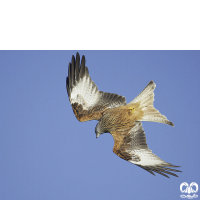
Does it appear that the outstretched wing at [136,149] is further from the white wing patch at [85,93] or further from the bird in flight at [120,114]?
the white wing patch at [85,93]

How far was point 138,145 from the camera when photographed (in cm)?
536

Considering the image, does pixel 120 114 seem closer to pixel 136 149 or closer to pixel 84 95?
pixel 136 149

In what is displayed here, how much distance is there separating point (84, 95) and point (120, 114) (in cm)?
118

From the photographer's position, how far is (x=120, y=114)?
548 cm

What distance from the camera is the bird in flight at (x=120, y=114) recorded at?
17.0 feet

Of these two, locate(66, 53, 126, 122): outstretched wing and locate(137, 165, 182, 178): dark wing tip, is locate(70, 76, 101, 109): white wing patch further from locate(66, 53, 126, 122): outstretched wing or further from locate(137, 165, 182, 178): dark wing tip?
locate(137, 165, 182, 178): dark wing tip

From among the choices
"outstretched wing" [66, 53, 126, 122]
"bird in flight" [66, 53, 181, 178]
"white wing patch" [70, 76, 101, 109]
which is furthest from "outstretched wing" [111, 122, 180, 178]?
"white wing patch" [70, 76, 101, 109]

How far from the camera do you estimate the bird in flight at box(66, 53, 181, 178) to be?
519 centimetres

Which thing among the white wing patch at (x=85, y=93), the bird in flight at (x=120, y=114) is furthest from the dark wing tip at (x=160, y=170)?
the white wing patch at (x=85, y=93)

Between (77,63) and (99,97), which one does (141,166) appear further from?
(77,63)

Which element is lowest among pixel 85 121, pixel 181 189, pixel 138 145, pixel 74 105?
pixel 181 189

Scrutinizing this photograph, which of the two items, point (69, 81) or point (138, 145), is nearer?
point (138, 145)
